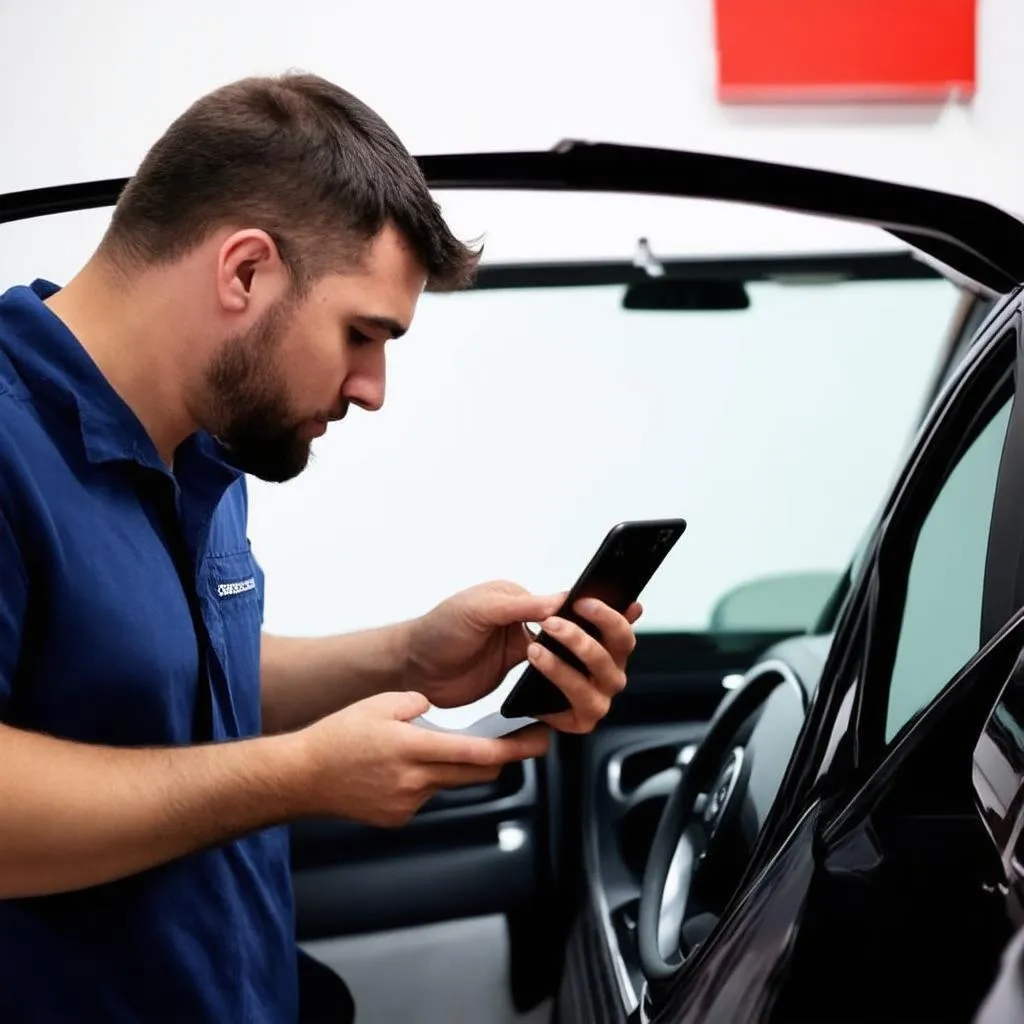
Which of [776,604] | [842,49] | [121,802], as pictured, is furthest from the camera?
[776,604]

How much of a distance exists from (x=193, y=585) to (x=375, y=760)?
10.2 inches

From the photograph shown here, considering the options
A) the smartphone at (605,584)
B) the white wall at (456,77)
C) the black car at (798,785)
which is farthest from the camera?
the white wall at (456,77)

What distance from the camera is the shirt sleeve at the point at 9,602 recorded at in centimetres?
83

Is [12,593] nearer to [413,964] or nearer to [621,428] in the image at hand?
[413,964]

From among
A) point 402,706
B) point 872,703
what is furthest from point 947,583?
point 402,706

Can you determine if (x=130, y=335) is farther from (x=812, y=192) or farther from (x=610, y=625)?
(x=812, y=192)

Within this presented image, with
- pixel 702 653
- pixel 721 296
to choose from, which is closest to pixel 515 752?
pixel 702 653

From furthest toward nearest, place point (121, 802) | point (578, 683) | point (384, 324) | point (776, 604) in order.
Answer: point (776, 604) → point (384, 324) → point (578, 683) → point (121, 802)

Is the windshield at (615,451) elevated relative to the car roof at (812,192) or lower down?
lower down

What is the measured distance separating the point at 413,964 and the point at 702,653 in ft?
2.25

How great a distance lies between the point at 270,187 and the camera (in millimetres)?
1004

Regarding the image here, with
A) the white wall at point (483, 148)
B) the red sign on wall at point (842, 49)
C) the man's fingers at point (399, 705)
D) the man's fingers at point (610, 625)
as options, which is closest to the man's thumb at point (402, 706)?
the man's fingers at point (399, 705)

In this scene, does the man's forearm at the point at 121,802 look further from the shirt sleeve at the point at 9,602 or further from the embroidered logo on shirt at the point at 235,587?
the embroidered logo on shirt at the point at 235,587

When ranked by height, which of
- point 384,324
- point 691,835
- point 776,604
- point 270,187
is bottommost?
point 776,604
